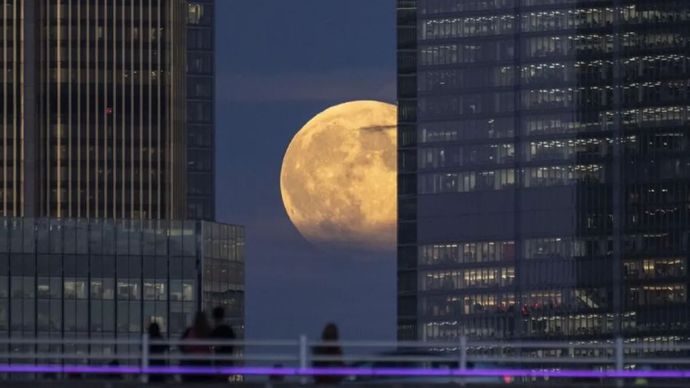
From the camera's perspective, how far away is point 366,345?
49.6 meters

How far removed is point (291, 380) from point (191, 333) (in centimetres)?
251

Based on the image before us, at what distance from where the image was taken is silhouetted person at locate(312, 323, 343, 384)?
2005 inches

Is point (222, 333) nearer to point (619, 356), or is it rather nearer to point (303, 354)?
point (303, 354)

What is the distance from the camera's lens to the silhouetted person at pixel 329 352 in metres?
50.9

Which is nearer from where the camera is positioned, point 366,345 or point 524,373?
point 366,345

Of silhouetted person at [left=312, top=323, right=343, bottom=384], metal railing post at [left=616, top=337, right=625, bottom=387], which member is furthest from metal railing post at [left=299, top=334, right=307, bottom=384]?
metal railing post at [left=616, top=337, right=625, bottom=387]

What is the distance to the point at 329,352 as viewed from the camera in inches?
2071

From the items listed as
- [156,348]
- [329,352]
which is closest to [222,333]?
[329,352]

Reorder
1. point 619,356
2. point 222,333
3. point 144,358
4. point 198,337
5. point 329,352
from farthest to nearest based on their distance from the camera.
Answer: point 222,333
point 198,337
point 329,352
point 144,358
point 619,356

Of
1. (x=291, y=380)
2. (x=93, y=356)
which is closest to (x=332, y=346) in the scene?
(x=291, y=380)

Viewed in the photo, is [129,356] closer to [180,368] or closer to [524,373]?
[180,368]

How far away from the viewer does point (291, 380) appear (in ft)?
171

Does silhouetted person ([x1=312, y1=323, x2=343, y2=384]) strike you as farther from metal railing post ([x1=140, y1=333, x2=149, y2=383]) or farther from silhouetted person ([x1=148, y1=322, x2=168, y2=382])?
metal railing post ([x1=140, y1=333, x2=149, y2=383])

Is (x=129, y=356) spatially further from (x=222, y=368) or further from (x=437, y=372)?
(x=437, y=372)
